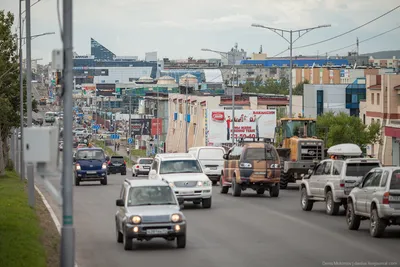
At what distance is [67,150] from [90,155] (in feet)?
131

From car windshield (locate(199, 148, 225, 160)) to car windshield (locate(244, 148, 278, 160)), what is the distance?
9628 millimetres

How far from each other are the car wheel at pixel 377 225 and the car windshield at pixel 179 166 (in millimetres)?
12225

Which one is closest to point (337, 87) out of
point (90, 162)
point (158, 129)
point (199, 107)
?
point (199, 107)

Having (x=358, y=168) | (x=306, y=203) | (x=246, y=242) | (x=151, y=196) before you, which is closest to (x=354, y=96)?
(x=306, y=203)

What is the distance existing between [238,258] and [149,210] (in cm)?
261

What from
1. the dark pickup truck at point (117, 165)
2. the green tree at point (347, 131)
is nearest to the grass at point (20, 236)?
the dark pickup truck at point (117, 165)

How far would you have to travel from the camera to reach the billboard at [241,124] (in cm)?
11438

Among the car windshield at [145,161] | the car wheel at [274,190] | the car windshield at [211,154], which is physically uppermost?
the car windshield at [211,154]

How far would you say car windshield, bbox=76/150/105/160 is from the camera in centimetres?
5631

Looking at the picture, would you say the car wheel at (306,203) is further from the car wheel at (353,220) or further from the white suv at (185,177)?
the car wheel at (353,220)

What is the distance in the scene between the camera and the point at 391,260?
22047 mm

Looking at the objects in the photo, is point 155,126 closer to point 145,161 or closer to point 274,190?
point 145,161

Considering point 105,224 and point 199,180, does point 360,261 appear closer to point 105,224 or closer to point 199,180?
point 105,224

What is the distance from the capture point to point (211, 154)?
55062 millimetres
